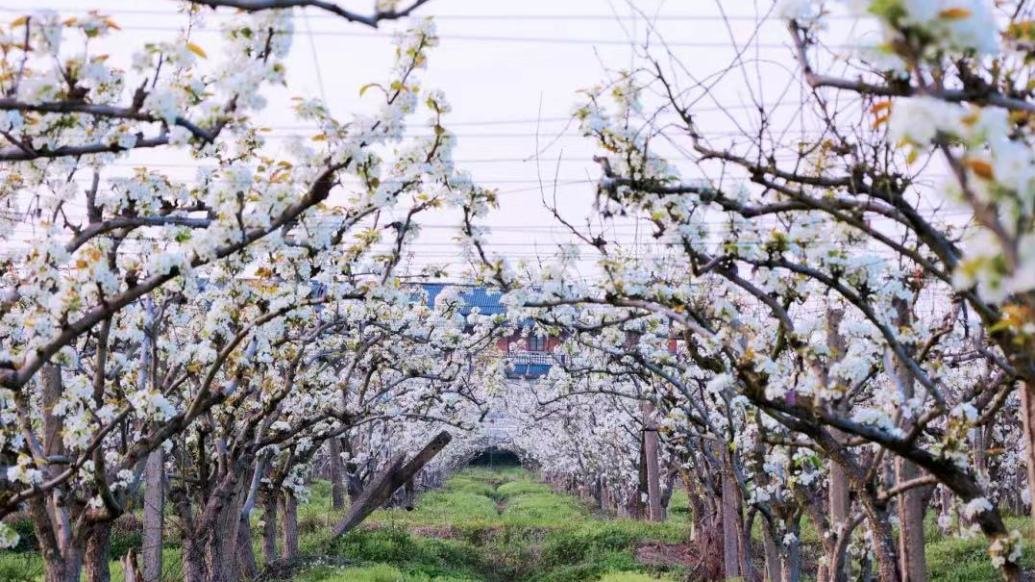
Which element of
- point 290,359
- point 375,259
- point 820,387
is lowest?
point 820,387

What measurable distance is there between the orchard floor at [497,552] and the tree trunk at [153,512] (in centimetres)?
301

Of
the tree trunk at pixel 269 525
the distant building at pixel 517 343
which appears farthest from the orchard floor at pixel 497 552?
the distant building at pixel 517 343

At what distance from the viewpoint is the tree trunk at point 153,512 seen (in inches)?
448

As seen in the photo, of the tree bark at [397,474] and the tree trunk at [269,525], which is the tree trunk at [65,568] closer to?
the tree bark at [397,474]

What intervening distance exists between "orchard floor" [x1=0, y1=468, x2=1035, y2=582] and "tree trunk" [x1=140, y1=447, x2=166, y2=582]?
3006 mm

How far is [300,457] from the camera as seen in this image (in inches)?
650

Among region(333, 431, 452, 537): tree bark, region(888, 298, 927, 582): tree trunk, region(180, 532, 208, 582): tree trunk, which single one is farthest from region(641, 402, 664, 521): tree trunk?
region(888, 298, 927, 582): tree trunk

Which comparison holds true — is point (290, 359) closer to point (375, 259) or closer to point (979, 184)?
point (375, 259)

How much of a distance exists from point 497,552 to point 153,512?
11971 mm

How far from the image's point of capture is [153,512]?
1147 cm

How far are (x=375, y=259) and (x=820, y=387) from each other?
18.2 feet

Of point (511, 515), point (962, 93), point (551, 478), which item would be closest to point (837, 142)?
point (962, 93)

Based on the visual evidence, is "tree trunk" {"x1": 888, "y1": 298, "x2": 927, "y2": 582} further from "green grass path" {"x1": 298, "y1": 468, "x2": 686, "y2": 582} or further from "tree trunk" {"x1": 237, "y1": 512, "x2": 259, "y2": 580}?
"tree trunk" {"x1": 237, "y1": 512, "x2": 259, "y2": 580}

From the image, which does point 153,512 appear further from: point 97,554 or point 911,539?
point 911,539
